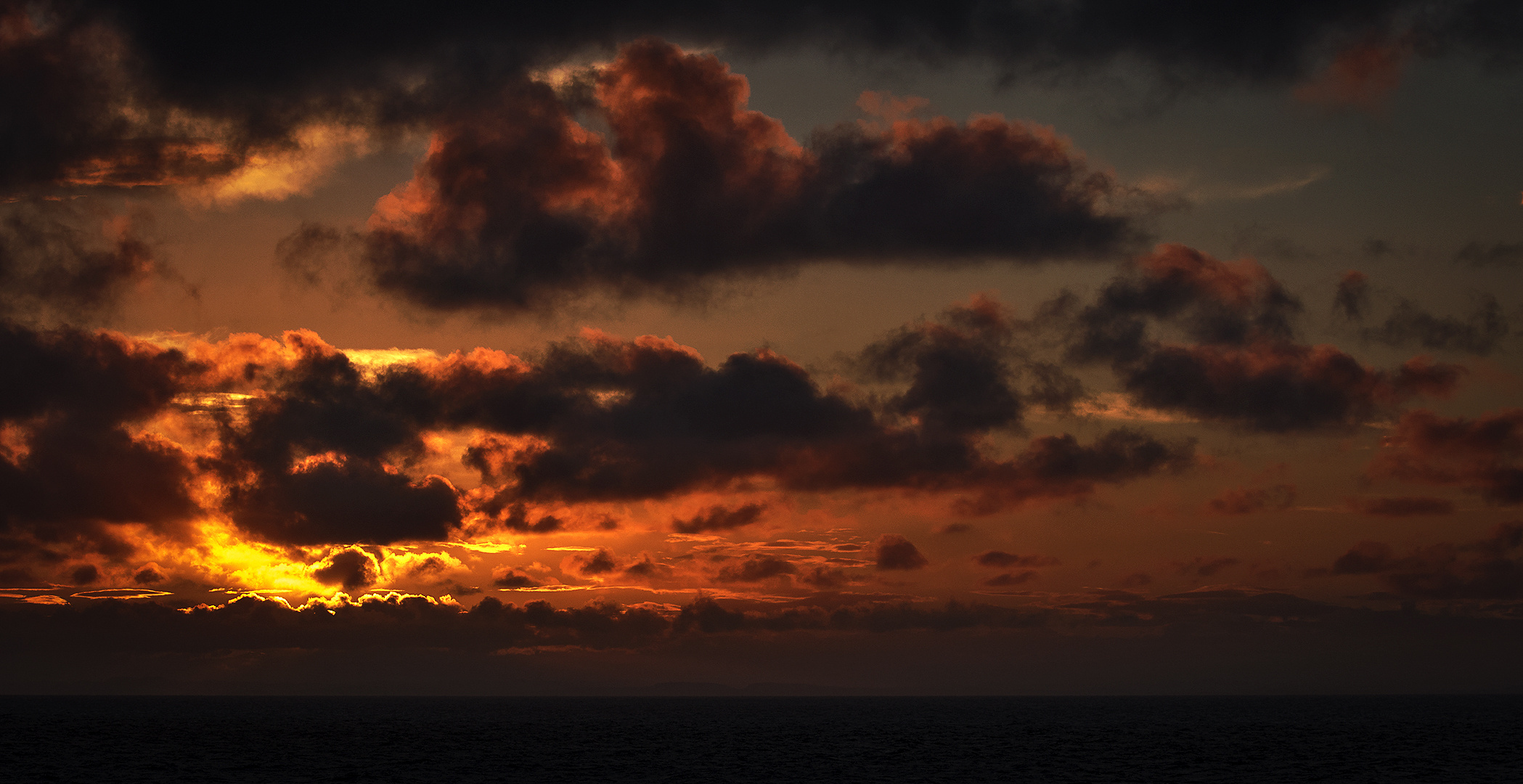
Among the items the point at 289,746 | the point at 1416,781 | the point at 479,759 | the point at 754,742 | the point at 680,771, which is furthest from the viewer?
the point at 754,742

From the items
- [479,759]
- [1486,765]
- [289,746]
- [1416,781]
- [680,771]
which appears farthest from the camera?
[289,746]

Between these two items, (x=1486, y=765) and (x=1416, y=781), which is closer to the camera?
(x=1416, y=781)

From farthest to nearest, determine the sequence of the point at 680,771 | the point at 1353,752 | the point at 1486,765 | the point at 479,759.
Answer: the point at 1353,752
the point at 479,759
the point at 1486,765
the point at 680,771

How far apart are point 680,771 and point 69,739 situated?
129626 mm

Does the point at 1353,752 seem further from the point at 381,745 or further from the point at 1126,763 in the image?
the point at 381,745

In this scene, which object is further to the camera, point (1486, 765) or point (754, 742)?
point (754, 742)

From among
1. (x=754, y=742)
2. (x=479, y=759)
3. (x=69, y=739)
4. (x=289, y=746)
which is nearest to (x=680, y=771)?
(x=479, y=759)

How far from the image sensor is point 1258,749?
17200 cm

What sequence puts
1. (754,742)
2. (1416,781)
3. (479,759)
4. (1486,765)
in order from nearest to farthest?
1. (1416,781)
2. (1486,765)
3. (479,759)
4. (754,742)

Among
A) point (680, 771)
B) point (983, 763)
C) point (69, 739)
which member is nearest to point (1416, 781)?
point (983, 763)

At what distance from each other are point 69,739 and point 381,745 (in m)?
59.1

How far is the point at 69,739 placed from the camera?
198m

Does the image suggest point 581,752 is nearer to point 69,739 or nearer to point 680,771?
point 680,771

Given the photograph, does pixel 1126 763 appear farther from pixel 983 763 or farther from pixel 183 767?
pixel 183 767
